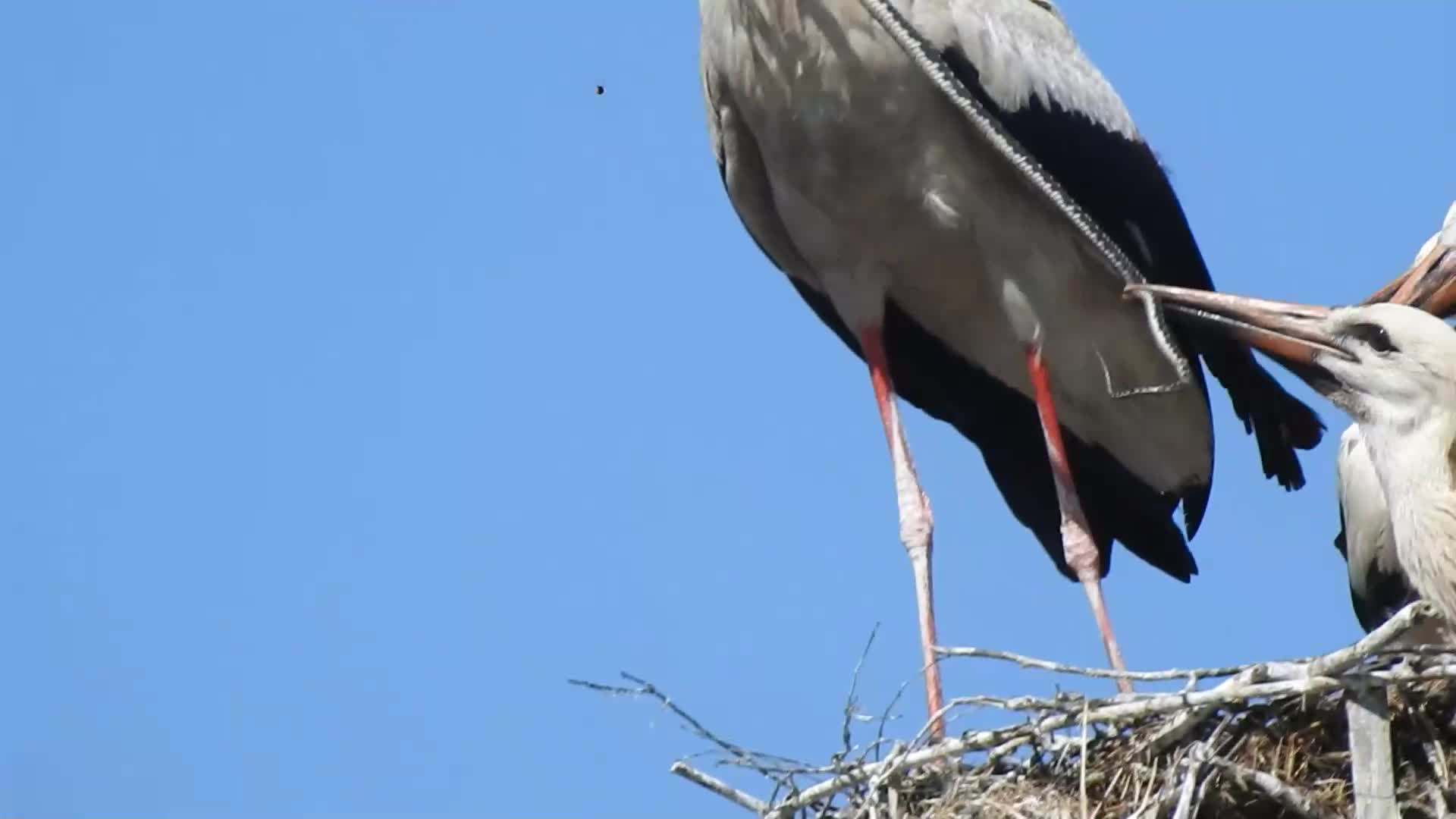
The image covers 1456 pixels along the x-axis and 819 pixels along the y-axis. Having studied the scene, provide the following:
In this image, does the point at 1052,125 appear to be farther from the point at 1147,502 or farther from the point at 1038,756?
the point at 1038,756

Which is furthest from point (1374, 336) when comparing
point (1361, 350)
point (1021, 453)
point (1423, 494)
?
point (1021, 453)

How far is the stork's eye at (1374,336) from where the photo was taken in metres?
5.92

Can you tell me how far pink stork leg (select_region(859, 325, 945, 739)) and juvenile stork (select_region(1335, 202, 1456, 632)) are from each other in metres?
0.96

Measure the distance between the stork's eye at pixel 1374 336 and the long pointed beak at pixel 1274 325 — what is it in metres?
0.04

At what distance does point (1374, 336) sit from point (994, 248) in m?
1.21

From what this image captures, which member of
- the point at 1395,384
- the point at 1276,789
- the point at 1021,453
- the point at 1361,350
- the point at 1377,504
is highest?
the point at 1021,453

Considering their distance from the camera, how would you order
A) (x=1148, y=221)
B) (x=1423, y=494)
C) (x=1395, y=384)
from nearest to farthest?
(x=1423, y=494)
(x=1395, y=384)
(x=1148, y=221)

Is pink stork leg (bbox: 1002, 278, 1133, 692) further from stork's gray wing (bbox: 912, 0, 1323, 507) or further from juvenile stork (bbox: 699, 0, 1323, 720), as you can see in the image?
stork's gray wing (bbox: 912, 0, 1323, 507)

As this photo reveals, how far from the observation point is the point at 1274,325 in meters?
6.09

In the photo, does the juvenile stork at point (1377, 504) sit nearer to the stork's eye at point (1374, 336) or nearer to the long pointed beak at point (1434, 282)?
the long pointed beak at point (1434, 282)

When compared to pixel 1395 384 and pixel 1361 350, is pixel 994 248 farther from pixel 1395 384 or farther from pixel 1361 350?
pixel 1395 384

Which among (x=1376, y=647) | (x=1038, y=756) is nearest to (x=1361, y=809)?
(x=1376, y=647)

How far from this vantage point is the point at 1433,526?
569 centimetres

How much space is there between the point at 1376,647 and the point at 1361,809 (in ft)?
0.95
